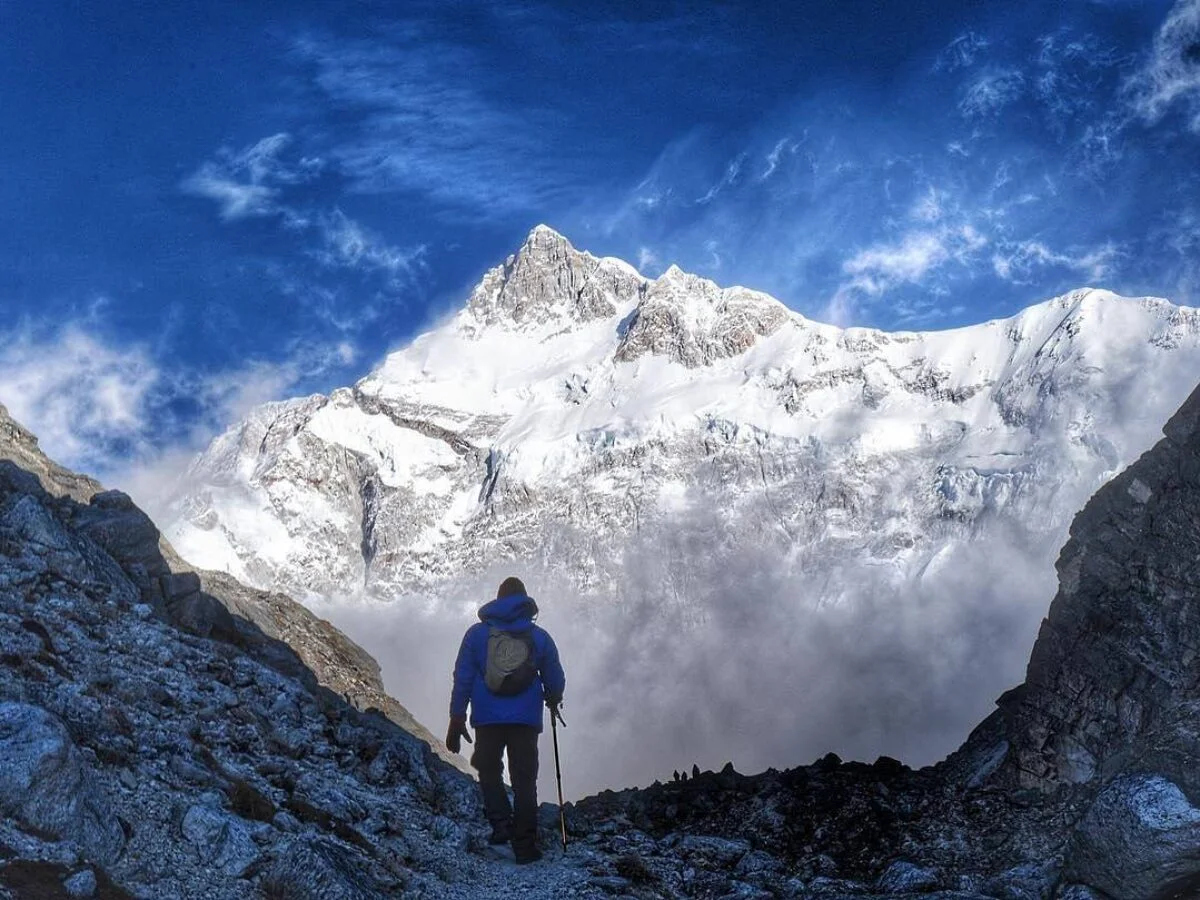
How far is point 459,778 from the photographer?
21.8 meters

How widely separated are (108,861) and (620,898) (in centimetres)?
768

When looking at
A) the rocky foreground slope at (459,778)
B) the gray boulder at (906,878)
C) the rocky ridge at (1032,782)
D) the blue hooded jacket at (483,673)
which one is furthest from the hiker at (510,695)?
the gray boulder at (906,878)

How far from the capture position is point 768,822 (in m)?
22.4

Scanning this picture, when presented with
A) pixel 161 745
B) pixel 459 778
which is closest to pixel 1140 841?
pixel 459 778

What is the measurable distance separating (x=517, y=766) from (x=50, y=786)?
26.3 ft

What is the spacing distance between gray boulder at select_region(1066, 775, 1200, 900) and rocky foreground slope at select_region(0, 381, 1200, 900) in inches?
1.1

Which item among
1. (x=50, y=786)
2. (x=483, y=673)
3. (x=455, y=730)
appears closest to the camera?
(x=50, y=786)

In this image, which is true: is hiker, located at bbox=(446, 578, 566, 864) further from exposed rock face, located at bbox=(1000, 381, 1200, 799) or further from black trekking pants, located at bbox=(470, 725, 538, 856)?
exposed rock face, located at bbox=(1000, 381, 1200, 799)

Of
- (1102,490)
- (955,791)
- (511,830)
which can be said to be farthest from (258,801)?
(1102,490)

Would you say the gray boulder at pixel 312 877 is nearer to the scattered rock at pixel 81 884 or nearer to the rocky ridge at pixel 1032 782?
the scattered rock at pixel 81 884

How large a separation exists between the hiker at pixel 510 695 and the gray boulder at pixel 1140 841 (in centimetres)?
810

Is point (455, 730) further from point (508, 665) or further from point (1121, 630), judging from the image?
point (1121, 630)

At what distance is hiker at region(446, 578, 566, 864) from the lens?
57.9 ft

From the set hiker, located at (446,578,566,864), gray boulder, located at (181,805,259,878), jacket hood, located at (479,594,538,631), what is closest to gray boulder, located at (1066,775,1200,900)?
hiker, located at (446,578,566,864)
